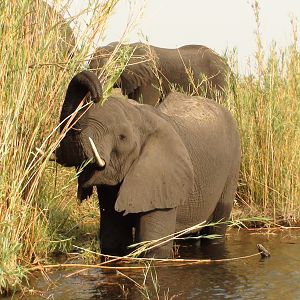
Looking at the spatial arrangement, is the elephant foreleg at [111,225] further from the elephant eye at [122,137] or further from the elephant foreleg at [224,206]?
the elephant foreleg at [224,206]

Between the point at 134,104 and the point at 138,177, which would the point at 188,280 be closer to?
the point at 138,177

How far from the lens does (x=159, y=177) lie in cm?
603

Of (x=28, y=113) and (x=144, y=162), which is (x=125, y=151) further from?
(x=28, y=113)

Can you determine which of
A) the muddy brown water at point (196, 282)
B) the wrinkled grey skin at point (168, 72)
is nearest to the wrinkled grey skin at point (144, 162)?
the muddy brown water at point (196, 282)

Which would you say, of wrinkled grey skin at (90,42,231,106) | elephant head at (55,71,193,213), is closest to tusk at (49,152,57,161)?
elephant head at (55,71,193,213)

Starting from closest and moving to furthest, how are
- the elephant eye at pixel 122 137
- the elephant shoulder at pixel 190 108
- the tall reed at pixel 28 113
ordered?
the tall reed at pixel 28 113 → the elephant eye at pixel 122 137 → the elephant shoulder at pixel 190 108

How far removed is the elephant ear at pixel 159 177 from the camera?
5.82 m

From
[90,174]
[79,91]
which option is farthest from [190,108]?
[79,91]

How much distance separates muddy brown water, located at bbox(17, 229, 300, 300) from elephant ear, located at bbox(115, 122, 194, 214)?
44 centimetres

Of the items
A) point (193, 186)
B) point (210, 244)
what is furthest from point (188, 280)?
point (210, 244)

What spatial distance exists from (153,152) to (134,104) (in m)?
0.35

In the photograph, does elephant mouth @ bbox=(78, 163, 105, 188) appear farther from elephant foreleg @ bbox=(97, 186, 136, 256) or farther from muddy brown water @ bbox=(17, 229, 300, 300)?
muddy brown water @ bbox=(17, 229, 300, 300)

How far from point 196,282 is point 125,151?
3.10 feet

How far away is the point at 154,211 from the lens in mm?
5984
